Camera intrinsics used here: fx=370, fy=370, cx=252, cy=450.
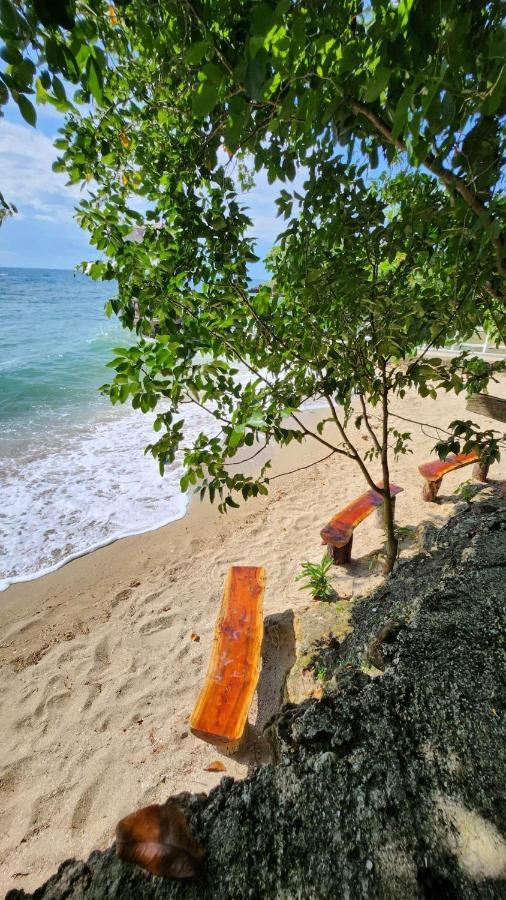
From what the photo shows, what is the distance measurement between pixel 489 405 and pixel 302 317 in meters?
1.28

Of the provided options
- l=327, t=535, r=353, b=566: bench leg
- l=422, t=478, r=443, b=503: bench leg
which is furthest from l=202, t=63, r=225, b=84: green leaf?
l=422, t=478, r=443, b=503: bench leg

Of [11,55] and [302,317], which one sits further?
[302,317]

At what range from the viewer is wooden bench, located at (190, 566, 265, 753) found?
2.52 meters

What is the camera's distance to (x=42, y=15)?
2.39 feet

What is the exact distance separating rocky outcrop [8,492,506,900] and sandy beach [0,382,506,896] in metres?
1.82

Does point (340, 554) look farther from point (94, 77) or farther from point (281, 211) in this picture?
point (94, 77)

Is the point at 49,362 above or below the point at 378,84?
below

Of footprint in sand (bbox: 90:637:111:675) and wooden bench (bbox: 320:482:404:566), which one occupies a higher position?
wooden bench (bbox: 320:482:404:566)

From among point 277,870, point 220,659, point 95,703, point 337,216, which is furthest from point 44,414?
point 277,870

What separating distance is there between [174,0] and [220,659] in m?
3.55

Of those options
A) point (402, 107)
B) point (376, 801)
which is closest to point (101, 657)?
point (376, 801)

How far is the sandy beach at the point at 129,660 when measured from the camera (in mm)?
2623

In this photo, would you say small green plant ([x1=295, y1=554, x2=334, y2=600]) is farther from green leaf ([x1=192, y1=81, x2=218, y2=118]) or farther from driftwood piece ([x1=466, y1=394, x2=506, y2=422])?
green leaf ([x1=192, y1=81, x2=218, y2=118])

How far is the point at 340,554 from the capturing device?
14.9ft
